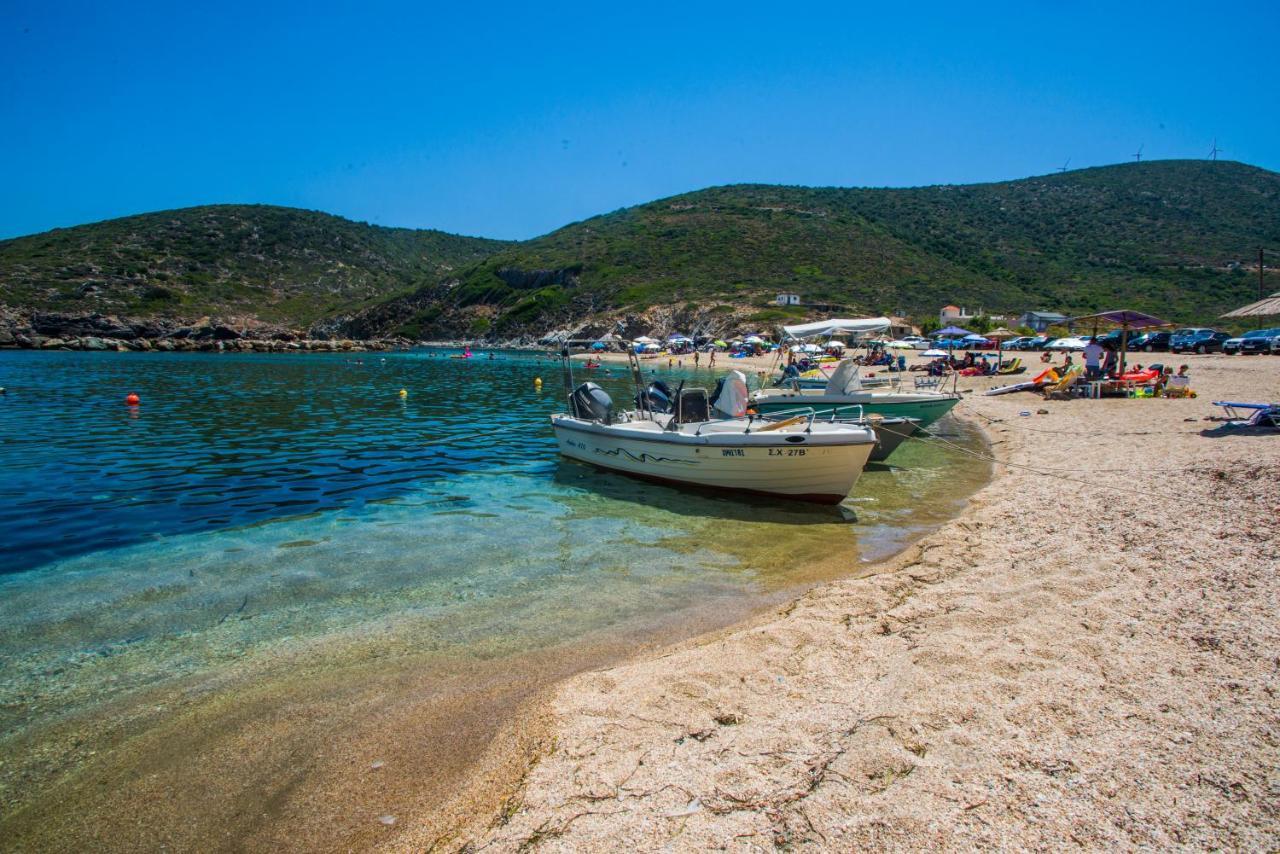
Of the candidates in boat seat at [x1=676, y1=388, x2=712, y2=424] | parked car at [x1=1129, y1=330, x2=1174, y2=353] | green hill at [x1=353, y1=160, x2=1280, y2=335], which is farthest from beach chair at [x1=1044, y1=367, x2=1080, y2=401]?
green hill at [x1=353, y1=160, x2=1280, y2=335]

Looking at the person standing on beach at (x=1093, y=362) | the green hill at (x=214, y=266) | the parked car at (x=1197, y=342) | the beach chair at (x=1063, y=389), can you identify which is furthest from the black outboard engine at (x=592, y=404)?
the green hill at (x=214, y=266)

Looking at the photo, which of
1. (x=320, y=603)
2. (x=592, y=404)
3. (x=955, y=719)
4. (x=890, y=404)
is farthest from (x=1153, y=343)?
(x=320, y=603)

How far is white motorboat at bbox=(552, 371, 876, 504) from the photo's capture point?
11555 mm

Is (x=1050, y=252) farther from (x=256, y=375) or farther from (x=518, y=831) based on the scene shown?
(x=518, y=831)

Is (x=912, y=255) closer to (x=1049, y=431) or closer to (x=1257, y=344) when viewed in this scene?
(x=1257, y=344)

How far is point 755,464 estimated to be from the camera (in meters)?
12.0

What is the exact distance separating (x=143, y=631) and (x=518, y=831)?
5653 mm

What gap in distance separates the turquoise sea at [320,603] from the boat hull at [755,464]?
1.39 feet

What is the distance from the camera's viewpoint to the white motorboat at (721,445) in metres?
11.6

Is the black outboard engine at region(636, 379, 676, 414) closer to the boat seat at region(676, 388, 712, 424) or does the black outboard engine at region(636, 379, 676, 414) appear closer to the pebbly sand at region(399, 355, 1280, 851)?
the boat seat at region(676, 388, 712, 424)

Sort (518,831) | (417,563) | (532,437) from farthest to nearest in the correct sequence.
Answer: (532,437), (417,563), (518,831)

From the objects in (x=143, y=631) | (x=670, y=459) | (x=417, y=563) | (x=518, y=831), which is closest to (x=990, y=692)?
(x=518, y=831)

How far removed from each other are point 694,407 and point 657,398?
1.93m

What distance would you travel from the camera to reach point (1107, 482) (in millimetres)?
11008
